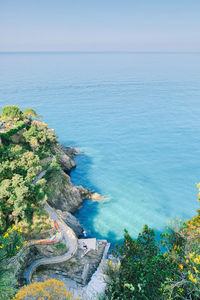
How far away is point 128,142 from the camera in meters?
57.4

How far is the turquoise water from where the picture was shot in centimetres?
3597

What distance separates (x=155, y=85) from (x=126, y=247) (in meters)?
103

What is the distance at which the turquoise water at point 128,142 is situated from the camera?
35969 mm

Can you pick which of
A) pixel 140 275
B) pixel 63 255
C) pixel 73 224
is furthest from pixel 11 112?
pixel 140 275

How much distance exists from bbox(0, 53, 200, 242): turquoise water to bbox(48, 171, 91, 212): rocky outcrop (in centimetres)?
204

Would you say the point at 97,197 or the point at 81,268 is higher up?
the point at 97,197

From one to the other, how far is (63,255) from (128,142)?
38.3 m

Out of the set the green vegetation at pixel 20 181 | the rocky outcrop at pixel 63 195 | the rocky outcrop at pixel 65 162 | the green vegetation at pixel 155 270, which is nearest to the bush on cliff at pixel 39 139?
the green vegetation at pixel 20 181

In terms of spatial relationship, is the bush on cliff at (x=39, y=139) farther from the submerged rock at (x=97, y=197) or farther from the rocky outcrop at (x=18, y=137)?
the submerged rock at (x=97, y=197)

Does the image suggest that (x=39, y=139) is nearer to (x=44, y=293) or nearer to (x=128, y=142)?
(x=44, y=293)

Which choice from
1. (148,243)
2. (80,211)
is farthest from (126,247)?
(80,211)

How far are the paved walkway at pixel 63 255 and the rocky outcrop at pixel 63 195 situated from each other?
483cm

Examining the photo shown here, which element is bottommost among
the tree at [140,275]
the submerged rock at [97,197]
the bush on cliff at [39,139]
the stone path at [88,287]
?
the stone path at [88,287]

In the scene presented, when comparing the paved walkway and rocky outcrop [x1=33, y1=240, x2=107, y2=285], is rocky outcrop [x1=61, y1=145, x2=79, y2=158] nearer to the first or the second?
the paved walkway
